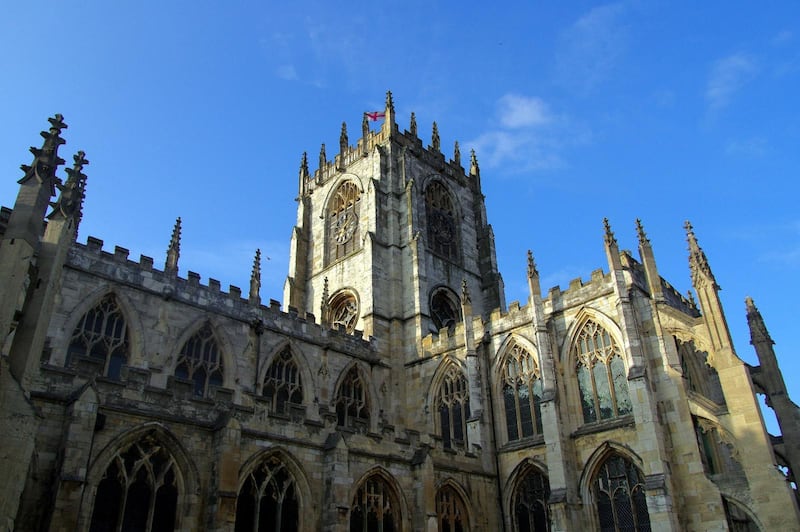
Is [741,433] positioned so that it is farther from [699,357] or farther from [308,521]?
[308,521]

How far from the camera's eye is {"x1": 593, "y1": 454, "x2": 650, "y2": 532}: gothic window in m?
19.5

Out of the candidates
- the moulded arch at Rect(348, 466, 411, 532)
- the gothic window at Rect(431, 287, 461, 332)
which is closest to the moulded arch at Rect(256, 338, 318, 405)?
the moulded arch at Rect(348, 466, 411, 532)

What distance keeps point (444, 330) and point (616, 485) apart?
31.1ft

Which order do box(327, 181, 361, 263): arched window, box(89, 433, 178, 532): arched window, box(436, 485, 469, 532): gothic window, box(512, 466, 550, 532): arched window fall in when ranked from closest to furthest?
box(89, 433, 178, 532): arched window → box(436, 485, 469, 532): gothic window → box(512, 466, 550, 532): arched window → box(327, 181, 361, 263): arched window

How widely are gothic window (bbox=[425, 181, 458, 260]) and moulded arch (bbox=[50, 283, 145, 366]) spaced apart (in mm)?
15797

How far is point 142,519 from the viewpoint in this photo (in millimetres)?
13320

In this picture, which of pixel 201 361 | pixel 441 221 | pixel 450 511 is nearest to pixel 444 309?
pixel 441 221

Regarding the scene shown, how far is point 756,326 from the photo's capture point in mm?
21562

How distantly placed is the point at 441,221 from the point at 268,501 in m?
21.4

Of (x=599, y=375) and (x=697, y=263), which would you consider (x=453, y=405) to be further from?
(x=697, y=263)

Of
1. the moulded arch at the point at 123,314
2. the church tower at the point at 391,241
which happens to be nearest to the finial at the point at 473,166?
the church tower at the point at 391,241

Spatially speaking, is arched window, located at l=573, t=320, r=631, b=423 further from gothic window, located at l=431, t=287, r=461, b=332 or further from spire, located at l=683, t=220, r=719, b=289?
gothic window, located at l=431, t=287, r=461, b=332

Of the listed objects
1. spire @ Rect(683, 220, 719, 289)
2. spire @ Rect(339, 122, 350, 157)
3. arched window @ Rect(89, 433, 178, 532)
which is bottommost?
arched window @ Rect(89, 433, 178, 532)

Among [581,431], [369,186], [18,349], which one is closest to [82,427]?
[18,349]
